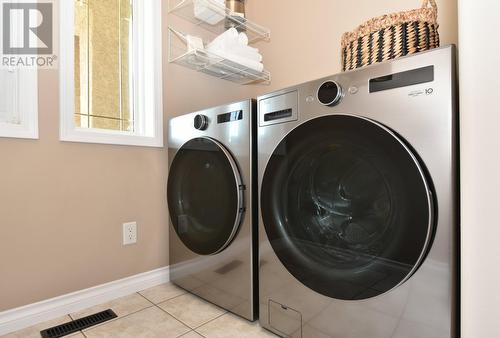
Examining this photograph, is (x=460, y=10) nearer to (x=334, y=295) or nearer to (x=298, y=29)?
(x=334, y=295)

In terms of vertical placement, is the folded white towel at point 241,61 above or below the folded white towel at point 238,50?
below

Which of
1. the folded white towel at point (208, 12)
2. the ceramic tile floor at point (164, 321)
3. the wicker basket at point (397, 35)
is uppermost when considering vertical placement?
the folded white towel at point (208, 12)

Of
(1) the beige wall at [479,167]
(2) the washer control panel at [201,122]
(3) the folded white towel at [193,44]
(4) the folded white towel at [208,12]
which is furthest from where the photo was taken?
(4) the folded white towel at [208,12]

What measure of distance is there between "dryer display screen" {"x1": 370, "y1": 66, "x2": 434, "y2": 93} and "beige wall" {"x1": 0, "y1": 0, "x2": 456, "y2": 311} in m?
0.81

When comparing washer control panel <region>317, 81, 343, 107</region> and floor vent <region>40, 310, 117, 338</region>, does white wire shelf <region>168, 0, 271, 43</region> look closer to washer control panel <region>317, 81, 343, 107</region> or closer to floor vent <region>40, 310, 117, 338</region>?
washer control panel <region>317, 81, 343, 107</region>

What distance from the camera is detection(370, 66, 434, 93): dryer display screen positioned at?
2.49ft

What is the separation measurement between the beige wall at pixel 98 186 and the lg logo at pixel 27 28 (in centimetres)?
16

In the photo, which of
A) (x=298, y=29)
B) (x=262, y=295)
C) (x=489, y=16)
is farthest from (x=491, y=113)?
(x=298, y=29)

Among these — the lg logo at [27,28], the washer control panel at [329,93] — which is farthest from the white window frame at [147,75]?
the washer control panel at [329,93]

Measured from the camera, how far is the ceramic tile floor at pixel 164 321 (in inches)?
45.5

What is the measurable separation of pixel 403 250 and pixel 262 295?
0.62 m

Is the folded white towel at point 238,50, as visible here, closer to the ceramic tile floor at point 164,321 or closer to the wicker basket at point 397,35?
the wicker basket at point 397,35

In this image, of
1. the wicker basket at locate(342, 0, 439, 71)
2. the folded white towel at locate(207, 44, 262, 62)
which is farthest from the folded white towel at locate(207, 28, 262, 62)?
the wicker basket at locate(342, 0, 439, 71)

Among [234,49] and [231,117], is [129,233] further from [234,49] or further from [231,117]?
[234,49]
